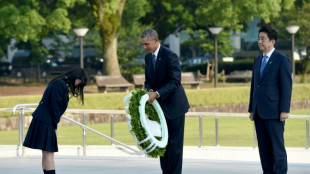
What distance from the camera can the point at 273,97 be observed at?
8.60m

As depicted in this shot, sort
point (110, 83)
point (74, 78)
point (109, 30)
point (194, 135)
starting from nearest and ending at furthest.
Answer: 1. point (74, 78)
2. point (194, 135)
3. point (110, 83)
4. point (109, 30)

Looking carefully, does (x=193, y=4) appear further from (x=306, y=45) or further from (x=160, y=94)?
(x=160, y=94)

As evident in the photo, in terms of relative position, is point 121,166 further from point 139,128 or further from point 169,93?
point 169,93

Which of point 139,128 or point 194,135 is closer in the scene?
point 139,128

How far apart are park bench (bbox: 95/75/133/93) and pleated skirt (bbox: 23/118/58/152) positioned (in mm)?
21745

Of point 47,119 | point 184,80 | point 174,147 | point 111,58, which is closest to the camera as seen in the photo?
point 47,119

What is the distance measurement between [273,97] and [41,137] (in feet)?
8.63

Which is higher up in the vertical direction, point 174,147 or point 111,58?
point 111,58

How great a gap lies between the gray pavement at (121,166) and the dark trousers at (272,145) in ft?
3.79

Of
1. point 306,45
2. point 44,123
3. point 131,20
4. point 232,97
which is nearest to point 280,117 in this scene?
point 44,123

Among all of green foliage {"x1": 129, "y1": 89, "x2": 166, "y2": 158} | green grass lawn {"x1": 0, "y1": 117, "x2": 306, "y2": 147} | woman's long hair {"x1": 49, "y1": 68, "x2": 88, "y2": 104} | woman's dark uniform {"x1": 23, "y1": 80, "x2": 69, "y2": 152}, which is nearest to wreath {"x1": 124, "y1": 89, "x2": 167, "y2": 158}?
green foliage {"x1": 129, "y1": 89, "x2": 166, "y2": 158}

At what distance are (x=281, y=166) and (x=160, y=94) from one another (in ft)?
5.32

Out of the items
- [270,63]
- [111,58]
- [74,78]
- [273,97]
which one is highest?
[111,58]

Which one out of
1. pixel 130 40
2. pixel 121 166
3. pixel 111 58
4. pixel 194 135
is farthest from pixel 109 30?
pixel 121 166
